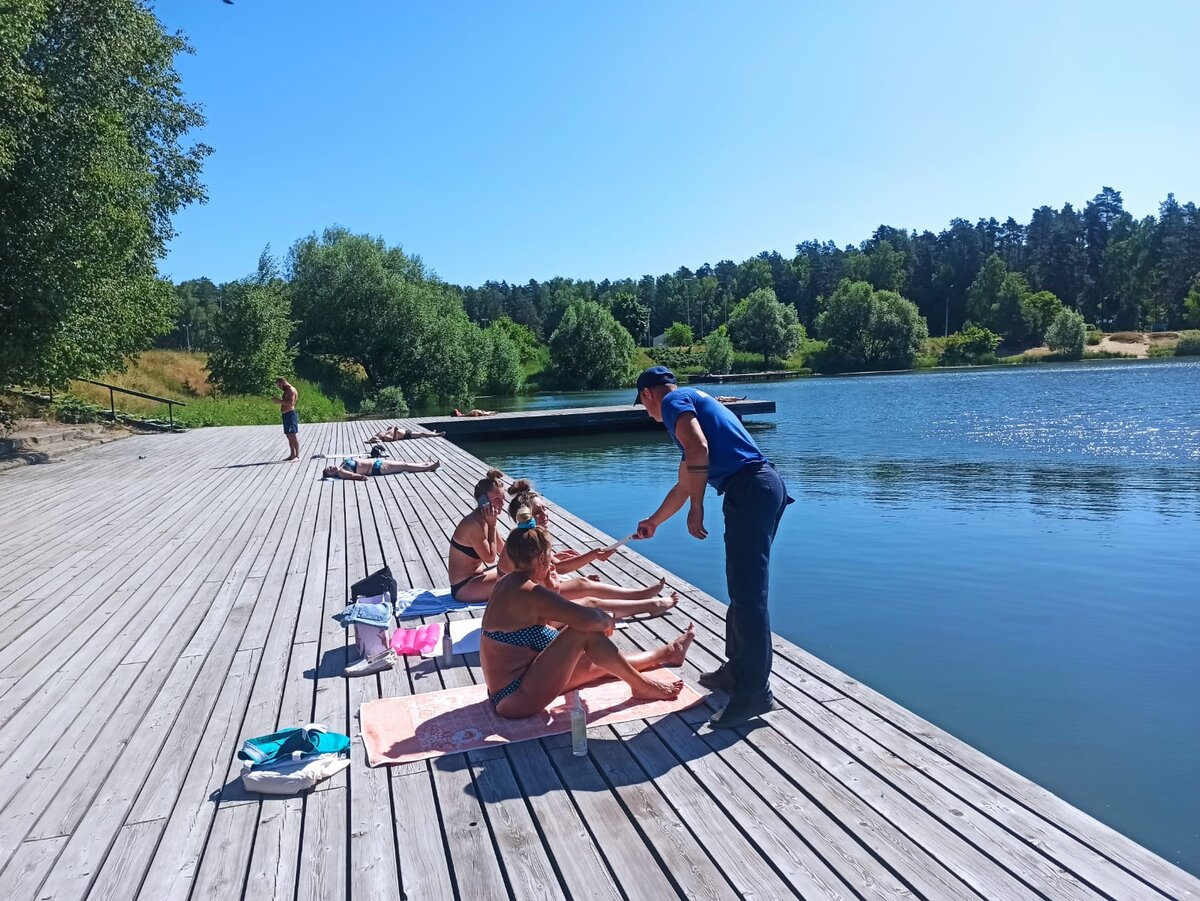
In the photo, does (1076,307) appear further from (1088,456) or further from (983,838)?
(983,838)

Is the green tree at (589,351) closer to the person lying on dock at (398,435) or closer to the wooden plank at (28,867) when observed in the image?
the person lying on dock at (398,435)

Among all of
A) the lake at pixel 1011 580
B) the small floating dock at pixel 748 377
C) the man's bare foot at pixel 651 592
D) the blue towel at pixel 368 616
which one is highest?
the small floating dock at pixel 748 377

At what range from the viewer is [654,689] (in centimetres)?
364

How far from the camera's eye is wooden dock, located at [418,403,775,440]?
22.3m

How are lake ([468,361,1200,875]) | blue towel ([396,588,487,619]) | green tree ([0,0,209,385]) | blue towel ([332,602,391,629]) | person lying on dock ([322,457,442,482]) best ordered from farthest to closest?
green tree ([0,0,209,385]) < person lying on dock ([322,457,442,482]) < blue towel ([396,588,487,619]) < lake ([468,361,1200,875]) < blue towel ([332,602,391,629])

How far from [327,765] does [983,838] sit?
7.66 feet

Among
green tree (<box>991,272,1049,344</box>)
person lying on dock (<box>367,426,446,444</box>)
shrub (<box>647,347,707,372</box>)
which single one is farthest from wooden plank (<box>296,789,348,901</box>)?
green tree (<box>991,272,1049,344</box>)

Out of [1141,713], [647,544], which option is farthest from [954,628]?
[647,544]

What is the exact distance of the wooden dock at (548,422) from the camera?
2227 cm

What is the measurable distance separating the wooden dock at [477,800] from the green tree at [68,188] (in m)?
10.2

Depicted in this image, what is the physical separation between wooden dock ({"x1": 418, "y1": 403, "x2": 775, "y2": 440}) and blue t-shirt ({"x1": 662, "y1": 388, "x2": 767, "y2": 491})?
18708 millimetres

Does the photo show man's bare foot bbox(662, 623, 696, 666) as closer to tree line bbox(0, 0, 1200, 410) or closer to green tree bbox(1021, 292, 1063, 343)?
tree line bbox(0, 0, 1200, 410)

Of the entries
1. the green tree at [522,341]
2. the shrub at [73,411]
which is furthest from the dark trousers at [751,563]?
the green tree at [522,341]

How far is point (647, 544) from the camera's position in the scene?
10.7 metres
